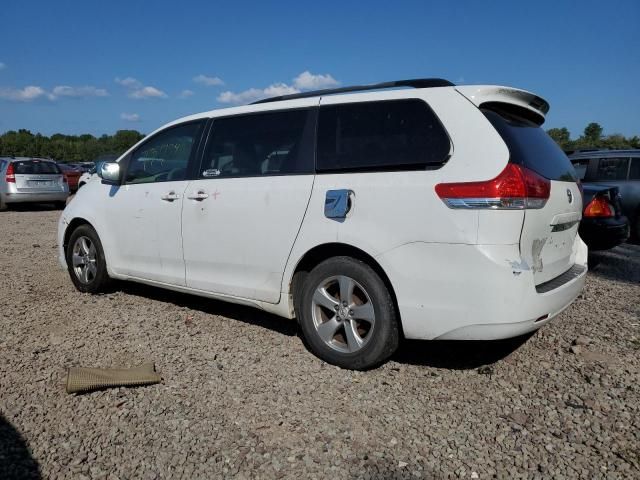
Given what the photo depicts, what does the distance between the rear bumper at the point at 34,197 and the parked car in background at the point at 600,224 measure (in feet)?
46.8

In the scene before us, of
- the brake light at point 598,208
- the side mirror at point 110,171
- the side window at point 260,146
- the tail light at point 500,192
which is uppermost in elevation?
the side window at point 260,146

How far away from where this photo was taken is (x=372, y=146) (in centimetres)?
346

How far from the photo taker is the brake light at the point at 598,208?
252 inches

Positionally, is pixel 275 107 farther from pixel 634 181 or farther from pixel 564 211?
pixel 634 181

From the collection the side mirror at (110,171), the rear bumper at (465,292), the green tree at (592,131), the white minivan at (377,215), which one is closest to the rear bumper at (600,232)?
the white minivan at (377,215)

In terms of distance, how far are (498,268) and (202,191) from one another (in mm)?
2389

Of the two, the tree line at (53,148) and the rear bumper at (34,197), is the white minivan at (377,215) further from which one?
the tree line at (53,148)

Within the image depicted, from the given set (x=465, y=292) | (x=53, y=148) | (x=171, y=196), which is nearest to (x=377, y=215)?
(x=465, y=292)

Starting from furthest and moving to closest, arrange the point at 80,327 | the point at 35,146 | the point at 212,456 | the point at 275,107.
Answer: the point at 35,146, the point at 80,327, the point at 275,107, the point at 212,456

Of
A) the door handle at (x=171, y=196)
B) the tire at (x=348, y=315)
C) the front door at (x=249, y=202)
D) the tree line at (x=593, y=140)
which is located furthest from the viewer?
the tree line at (x=593, y=140)

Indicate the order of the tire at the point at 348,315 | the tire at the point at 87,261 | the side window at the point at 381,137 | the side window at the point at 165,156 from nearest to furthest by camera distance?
the side window at the point at 381,137 < the tire at the point at 348,315 < the side window at the point at 165,156 < the tire at the point at 87,261

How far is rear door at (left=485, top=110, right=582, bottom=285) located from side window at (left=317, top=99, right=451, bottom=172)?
14.8 inches

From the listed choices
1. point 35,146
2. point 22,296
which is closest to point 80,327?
point 22,296

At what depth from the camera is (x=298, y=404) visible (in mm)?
3129
